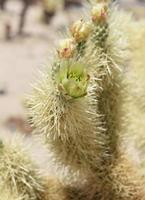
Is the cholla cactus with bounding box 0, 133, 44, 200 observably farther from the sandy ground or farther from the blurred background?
the sandy ground

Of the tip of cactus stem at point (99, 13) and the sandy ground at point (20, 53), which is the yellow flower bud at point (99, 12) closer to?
the tip of cactus stem at point (99, 13)

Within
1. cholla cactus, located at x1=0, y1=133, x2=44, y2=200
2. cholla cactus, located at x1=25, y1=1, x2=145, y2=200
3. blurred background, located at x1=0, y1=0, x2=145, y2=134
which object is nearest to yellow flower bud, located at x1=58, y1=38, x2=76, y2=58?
cholla cactus, located at x1=25, y1=1, x2=145, y2=200

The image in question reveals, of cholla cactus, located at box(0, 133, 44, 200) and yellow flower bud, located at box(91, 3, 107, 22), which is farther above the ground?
yellow flower bud, located at box(91, 3, 107, 22)

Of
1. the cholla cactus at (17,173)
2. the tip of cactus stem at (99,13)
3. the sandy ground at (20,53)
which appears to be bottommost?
the sandy ground at (20,53)

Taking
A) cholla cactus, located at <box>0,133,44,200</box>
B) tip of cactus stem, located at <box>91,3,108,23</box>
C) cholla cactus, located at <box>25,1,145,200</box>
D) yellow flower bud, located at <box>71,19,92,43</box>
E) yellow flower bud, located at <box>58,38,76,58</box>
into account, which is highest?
tip of cactus stem, located at <box>91,3,108,23</box>

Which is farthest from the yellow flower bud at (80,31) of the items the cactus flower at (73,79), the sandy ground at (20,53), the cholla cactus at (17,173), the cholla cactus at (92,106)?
the sandy ground at (20,53)

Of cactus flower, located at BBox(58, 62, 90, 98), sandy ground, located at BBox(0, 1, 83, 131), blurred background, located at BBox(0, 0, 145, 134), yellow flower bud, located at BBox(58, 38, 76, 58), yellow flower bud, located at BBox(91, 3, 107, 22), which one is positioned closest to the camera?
cactus flower, located at BBox(58, 62, 90, 98)

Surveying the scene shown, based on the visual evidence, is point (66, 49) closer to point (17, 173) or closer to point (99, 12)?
point (99, 12)

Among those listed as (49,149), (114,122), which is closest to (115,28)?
(114,122)
